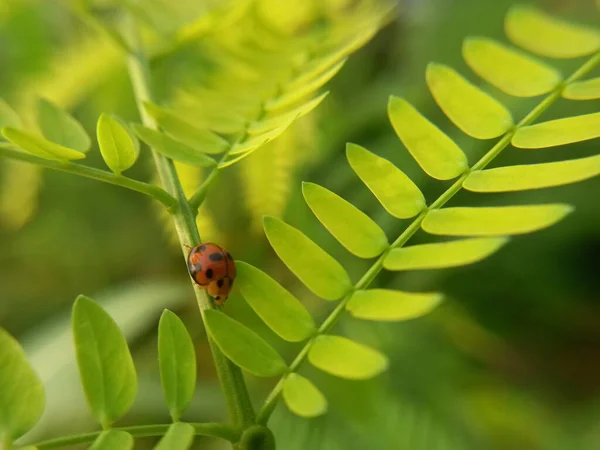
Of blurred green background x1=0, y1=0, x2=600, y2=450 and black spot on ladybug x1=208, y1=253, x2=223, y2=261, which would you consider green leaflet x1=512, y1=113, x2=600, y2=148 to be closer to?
black spot on ladybug x1=208, y1=253, x2=223, y2=261

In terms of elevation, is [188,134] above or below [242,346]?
above

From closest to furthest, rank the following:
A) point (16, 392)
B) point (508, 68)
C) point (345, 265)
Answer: point (16, 392)
point (508, 68)
point (345, 265)

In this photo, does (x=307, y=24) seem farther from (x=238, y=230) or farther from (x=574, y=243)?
(x=574, y=243)

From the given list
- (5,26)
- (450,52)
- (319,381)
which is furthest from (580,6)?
(5,26)

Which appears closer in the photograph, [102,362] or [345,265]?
[102,362]

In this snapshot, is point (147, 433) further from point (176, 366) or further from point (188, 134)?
point (188, 134)

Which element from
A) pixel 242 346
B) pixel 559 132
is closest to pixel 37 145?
pixel 242 346

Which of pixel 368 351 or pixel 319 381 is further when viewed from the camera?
pixel 319 381
